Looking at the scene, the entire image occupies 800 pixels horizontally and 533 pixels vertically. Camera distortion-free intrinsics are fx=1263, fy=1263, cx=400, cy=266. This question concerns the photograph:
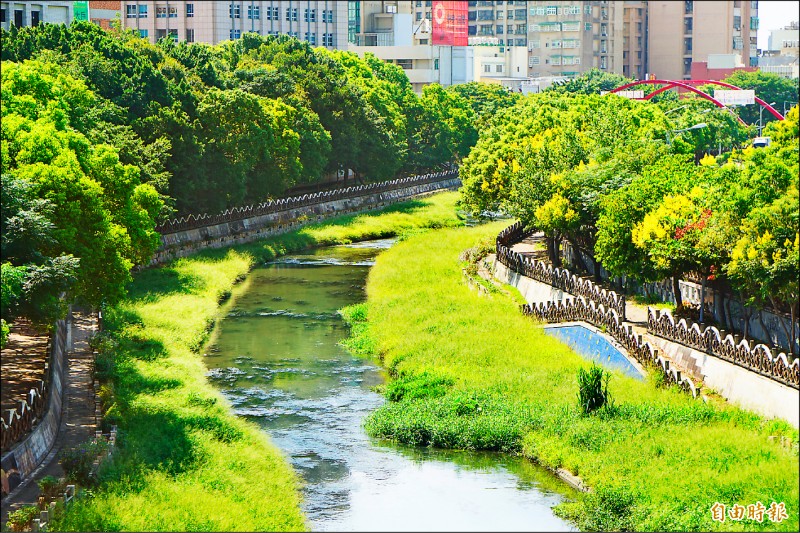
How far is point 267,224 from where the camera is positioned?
288ft

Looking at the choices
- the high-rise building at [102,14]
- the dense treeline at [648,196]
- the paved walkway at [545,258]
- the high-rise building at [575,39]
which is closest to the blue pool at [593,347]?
the paved walkway at [545,258]

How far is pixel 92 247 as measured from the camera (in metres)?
41.5

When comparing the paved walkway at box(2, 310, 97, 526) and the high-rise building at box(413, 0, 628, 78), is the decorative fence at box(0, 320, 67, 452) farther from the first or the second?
Answer: the high-rise building at box(413, 0, 628, 78)

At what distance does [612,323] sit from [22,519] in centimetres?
2503

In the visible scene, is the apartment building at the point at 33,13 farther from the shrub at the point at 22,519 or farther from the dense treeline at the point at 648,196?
the shrub at the point at 22,519

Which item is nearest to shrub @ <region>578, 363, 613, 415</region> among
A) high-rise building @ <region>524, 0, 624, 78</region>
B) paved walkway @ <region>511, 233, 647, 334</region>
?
paved walkway @ <region>511, 233, 647, 334</region>

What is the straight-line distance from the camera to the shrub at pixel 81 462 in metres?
31.8

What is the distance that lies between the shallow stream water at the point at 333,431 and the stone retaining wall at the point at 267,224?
963 cm

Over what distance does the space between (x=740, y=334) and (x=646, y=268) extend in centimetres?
548

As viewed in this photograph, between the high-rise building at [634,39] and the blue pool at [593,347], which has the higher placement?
the high-rise building at [634,39]

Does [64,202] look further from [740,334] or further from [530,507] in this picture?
[740,334]

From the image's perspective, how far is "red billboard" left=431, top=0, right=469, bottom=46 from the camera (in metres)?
169

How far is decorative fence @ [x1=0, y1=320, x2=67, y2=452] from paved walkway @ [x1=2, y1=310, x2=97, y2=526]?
1.05 m

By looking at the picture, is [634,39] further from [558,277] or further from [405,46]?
[558,277]
